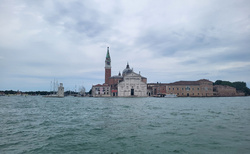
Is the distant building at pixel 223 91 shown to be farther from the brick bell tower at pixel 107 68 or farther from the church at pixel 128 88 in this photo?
the brick bell tower at pixel 107 68

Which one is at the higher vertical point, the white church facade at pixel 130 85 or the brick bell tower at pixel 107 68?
the brick bell tower at pixel 107 68

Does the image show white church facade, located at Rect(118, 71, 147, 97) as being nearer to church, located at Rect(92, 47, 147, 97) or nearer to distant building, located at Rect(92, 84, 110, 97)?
church, located at Rect(92, 47, 147, 97)

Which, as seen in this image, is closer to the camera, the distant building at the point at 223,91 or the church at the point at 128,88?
the church at the point at 128,88

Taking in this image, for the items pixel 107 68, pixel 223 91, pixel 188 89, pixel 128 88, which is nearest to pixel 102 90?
pixel 128 88

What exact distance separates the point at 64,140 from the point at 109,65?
89.8 meters

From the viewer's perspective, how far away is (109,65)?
97562mm

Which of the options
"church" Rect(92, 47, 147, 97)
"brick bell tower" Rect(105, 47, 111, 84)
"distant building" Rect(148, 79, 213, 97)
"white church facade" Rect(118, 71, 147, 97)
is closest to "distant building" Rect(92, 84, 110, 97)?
"church" Rect(92, 47, 147, 97)

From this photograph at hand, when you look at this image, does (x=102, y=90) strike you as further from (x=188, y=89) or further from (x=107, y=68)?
(x=188, y=89)

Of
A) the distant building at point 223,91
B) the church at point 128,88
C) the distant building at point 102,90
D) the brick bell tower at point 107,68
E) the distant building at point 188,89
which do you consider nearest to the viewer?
the distant building at point 188,89

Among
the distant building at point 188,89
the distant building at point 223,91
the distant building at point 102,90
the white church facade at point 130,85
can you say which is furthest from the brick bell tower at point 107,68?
the distant building at point 223,91

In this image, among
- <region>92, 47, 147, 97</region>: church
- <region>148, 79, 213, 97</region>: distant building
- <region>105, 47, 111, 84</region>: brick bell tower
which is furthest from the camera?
<region>105, 47, 111, 84</region>: brick bell tower

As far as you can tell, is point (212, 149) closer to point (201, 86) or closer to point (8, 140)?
point (8, 140)

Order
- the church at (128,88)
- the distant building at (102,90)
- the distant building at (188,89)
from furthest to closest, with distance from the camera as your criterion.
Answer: the distant building at (102,90)
the church at (128,88)
the distant building at (188,89)

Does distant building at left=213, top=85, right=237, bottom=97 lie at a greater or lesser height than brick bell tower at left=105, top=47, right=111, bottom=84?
lesser
